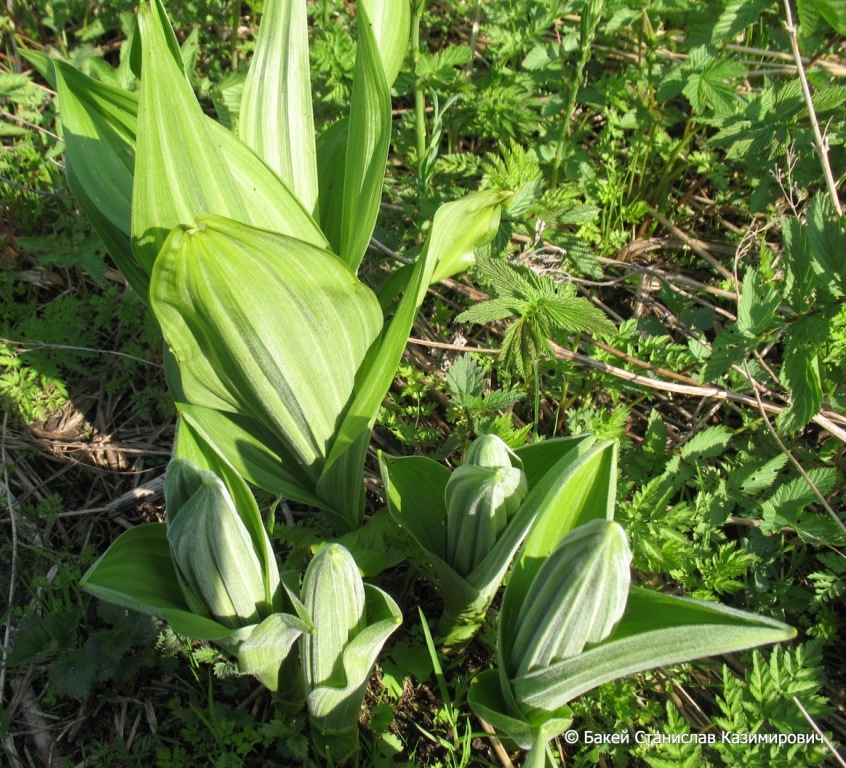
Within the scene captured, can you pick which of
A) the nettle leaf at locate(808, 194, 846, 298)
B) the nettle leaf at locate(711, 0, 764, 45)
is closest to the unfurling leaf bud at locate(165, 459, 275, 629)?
the nettle leaf at locate(808, 194, 846, 298)

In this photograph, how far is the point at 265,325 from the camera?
1.18m

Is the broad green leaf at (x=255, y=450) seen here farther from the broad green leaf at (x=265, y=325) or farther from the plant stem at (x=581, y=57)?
the plant stem at (x=581, y=57)

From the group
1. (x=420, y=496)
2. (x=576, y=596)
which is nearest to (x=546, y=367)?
(x=420, y=496)

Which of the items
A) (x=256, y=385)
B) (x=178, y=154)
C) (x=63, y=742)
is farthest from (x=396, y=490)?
(x=63, y=742)

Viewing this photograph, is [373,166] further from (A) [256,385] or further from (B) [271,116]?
(A) [256,385]

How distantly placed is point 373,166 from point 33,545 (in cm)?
129

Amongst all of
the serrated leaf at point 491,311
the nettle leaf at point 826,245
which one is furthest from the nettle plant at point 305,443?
the nettle leaf at point 826,245

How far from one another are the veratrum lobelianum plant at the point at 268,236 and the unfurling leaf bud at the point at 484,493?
0.71 ft

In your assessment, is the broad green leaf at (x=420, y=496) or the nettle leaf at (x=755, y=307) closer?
the broad green leaf at (x=420, y=496)

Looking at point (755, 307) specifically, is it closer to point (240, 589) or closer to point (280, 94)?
point (280, 94)

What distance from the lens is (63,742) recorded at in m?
1.63

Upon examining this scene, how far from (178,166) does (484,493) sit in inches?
28.0

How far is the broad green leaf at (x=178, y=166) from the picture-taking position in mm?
1081

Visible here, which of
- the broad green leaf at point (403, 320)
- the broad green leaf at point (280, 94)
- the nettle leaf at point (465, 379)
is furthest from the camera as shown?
the nettle leaf at point (465, 379)
